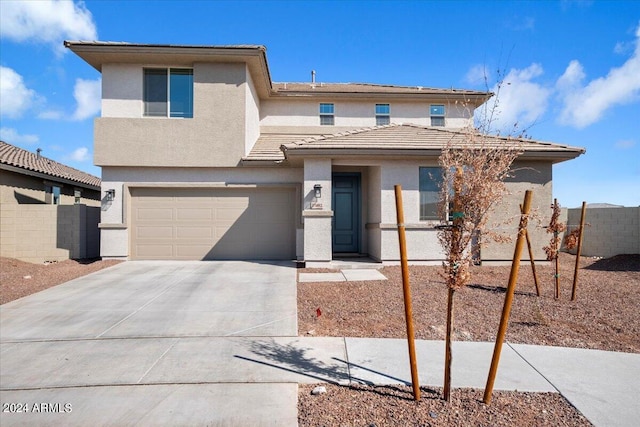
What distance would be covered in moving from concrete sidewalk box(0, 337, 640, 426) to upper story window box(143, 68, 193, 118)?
921 cm

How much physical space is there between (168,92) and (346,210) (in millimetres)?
7497

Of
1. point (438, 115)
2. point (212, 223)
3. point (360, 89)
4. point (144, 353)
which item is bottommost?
point (144, 353)

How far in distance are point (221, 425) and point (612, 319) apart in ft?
21.0

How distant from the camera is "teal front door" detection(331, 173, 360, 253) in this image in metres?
13.1

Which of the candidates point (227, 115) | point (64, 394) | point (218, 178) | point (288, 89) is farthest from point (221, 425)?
point (288, 89)

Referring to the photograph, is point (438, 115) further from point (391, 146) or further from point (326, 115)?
point (391, 146)

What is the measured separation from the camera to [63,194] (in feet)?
56.7

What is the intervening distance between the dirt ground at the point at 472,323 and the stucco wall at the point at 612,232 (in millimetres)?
1739

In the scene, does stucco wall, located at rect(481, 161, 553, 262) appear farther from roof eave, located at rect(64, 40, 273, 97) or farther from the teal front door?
roof eave, located at rect(64, 40, 273, 97)

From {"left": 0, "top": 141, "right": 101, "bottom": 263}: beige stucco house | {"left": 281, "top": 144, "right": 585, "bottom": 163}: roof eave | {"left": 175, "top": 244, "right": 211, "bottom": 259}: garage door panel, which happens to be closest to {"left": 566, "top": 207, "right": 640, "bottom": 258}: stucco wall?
{"left": 281, "top": 144, "right": 585, "bottom": 163}: roof eave

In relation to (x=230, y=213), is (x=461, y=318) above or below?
below

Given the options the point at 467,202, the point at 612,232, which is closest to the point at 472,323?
the point at 467,202

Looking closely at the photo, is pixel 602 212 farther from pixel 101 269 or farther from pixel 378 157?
pixel 101 269

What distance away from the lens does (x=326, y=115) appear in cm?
1588
